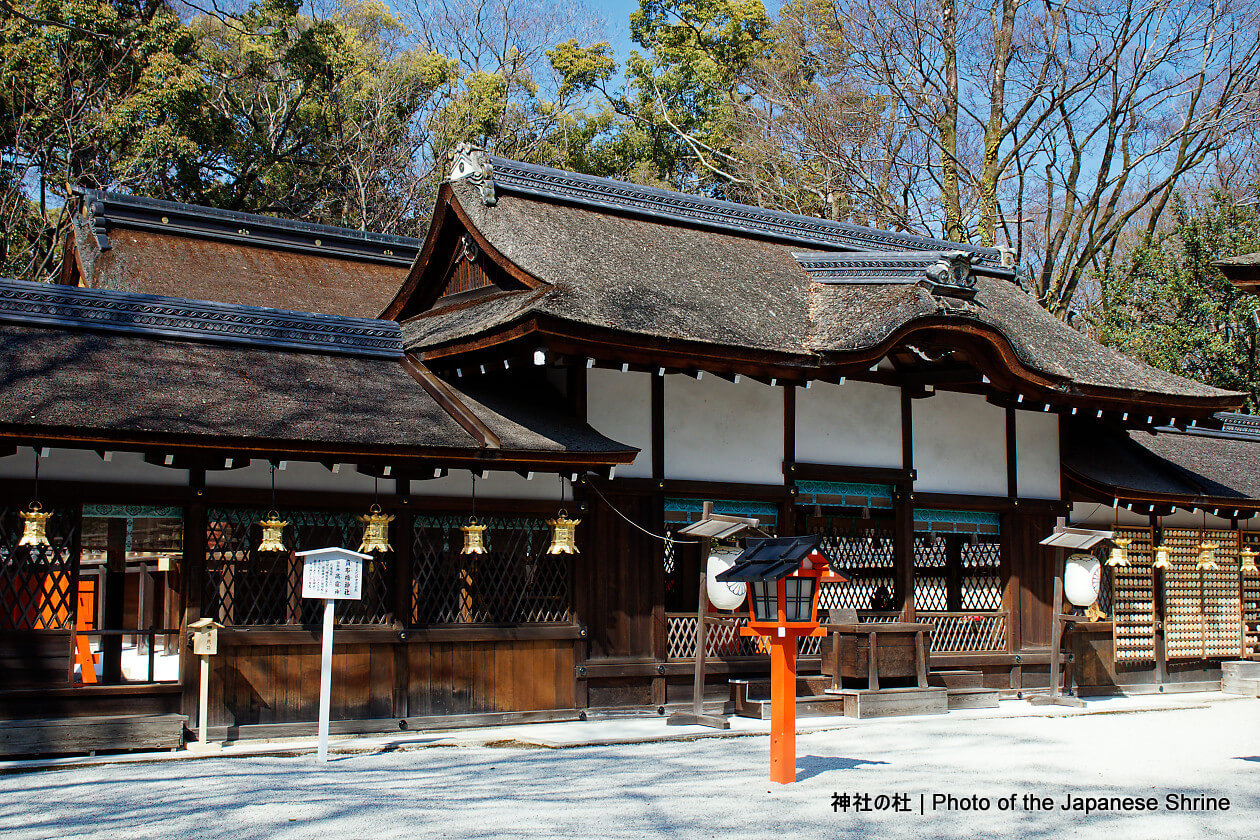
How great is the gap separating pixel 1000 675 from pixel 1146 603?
9.17 feet

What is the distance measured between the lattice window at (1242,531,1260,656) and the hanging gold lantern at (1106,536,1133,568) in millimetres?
2672

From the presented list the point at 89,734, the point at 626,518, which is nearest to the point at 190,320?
the point at 89,734

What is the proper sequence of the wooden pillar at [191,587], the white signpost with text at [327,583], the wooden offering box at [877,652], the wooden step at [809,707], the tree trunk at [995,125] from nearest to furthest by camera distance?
1. the white signpost with text at [327,583]
2. the wooden pillar at [191,587]
3. the wooden step at [809,707]
4. the wooden offering box at [877,652]
5. the tree trunk at [995,125]

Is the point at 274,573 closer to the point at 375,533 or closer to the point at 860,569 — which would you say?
the point at 375,533

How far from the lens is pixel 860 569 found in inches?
587

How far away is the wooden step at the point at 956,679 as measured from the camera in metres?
13.9

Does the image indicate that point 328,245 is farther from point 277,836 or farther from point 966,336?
point 277,836

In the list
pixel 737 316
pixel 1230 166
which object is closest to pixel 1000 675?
pixel 737 316

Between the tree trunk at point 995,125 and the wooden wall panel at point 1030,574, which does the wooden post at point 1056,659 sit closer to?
the wooden wall panel at point 1030,574

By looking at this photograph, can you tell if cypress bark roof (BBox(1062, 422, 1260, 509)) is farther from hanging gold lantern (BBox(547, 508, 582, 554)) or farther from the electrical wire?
hanging gold lantern (BBox(547, 508, 582, 554))

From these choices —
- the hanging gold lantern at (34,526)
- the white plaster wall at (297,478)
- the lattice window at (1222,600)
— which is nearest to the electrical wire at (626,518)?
the white plaster wall at (297,478)

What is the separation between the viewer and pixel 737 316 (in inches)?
502

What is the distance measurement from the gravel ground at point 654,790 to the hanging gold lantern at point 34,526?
1.78m

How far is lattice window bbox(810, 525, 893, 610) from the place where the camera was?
563 inches
